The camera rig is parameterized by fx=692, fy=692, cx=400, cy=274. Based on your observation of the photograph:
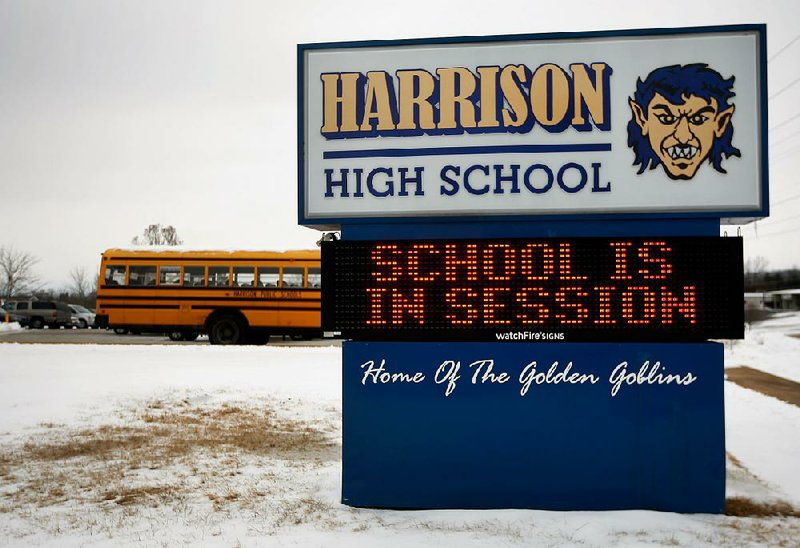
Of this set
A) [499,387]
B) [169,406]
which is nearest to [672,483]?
[499,387]

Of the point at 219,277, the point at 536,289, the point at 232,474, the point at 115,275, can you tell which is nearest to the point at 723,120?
the point at 536,289

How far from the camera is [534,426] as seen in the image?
6.00 meters

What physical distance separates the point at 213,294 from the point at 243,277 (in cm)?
114

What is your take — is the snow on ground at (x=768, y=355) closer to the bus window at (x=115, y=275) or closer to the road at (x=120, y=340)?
the road at (x=120, y=340)

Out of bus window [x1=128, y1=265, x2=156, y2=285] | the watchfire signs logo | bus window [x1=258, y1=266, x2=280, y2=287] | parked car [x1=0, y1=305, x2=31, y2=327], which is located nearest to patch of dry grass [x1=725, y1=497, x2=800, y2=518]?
the watchfire signs logo

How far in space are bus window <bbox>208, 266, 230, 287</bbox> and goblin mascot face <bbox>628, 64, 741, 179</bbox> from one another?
730 inches

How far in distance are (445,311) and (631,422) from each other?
1861 mm

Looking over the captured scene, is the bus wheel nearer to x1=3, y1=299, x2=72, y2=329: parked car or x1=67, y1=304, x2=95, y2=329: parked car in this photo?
x1=67, y1=304, x2=95, y2=329: parked car

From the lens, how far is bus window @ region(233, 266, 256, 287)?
74.8 feet

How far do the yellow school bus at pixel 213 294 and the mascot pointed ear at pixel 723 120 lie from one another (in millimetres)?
17708

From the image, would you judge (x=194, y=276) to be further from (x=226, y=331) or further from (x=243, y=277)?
(x=226, y=331)

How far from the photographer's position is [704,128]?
5.96 m

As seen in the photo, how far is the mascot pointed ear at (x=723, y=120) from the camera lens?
5938 millimetres

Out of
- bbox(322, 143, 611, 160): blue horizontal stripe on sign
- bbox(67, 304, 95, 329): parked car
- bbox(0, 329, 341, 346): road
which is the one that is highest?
bbox(322, 143, 611, 160): blue horizontal stripe on sign
